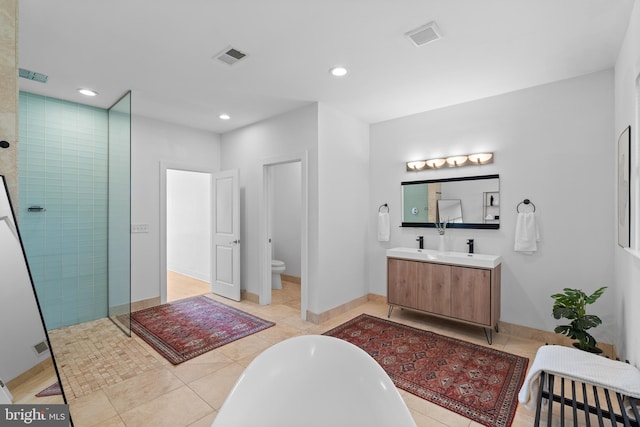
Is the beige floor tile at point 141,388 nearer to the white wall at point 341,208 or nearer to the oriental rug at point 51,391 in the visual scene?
the oriental rug at point 51,391

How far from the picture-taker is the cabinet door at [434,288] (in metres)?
3.30

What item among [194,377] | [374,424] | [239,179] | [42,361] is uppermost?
[239,179]

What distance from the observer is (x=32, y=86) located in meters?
3.17

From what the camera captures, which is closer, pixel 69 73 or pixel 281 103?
pixel 69 73

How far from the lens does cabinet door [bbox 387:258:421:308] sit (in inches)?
140

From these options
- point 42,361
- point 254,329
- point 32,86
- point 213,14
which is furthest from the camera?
point 254,329

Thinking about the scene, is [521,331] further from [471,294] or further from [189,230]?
[189,230]

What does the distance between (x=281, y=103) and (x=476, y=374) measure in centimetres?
339

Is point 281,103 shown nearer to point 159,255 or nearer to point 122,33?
point 122,33

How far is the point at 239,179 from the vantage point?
4.52 m

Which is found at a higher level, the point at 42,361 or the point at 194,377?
the point at 42,361

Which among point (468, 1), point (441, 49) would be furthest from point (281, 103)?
point (468, 1)

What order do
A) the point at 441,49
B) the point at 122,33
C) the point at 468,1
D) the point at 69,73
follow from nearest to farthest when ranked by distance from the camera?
the point at 468,1 → the point at 122,33 → the point at 441,49 → the point at 69,73

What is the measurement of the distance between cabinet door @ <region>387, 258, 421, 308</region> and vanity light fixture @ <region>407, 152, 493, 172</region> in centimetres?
125
